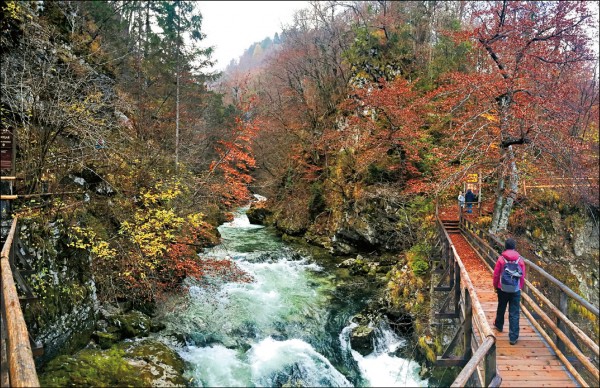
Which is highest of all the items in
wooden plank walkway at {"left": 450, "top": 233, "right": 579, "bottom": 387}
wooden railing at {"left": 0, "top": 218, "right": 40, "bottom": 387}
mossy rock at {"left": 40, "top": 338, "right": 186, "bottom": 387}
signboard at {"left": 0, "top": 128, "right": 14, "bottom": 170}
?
signboard at {"left": 0, "top": 128, "right": 14, "bottom": 170}

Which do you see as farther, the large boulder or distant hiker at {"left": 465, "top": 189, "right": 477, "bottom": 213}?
distant hiker at {"left": 465, "top": 189, "right": 477, "bottom": 213}

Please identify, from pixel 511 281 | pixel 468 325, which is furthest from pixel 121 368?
pixel 511 281

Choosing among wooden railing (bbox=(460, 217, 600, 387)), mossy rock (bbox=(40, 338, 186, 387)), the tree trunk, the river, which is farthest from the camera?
the tree trunk

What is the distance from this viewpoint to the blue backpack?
6.46m

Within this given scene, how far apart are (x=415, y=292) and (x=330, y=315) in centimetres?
349

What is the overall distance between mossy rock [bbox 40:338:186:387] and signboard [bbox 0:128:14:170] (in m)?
4.79

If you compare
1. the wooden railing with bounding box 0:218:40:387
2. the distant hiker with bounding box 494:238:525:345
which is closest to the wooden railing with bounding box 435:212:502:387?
the distant hiker with bounding box 494:238:525:345

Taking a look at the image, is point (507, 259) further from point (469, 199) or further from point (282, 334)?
point (469, 199)

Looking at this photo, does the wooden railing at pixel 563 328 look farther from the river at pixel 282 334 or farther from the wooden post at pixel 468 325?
the river at pixel 282 334

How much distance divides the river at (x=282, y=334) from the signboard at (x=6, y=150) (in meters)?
6.63

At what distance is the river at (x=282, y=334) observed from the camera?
981 cm

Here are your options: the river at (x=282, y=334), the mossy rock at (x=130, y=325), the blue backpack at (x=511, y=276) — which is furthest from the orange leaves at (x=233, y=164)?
the blue backpack at (x=511, y=276)

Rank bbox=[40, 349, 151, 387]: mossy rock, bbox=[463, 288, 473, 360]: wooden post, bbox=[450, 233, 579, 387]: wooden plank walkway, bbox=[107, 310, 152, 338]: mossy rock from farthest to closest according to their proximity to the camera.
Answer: bbox=[107, 310, 152, 338]: mossy rock → bbox=[40, 349, 151, 387]: mossy rock → bbox=[463, 288, 473, 360]: wooden post → bbox=[450, 233, 579, 387]: wooden plank walkway

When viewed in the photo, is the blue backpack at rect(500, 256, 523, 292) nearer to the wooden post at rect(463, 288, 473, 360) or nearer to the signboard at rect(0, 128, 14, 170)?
the wooden post at rect(463, 288, 473, 360)
